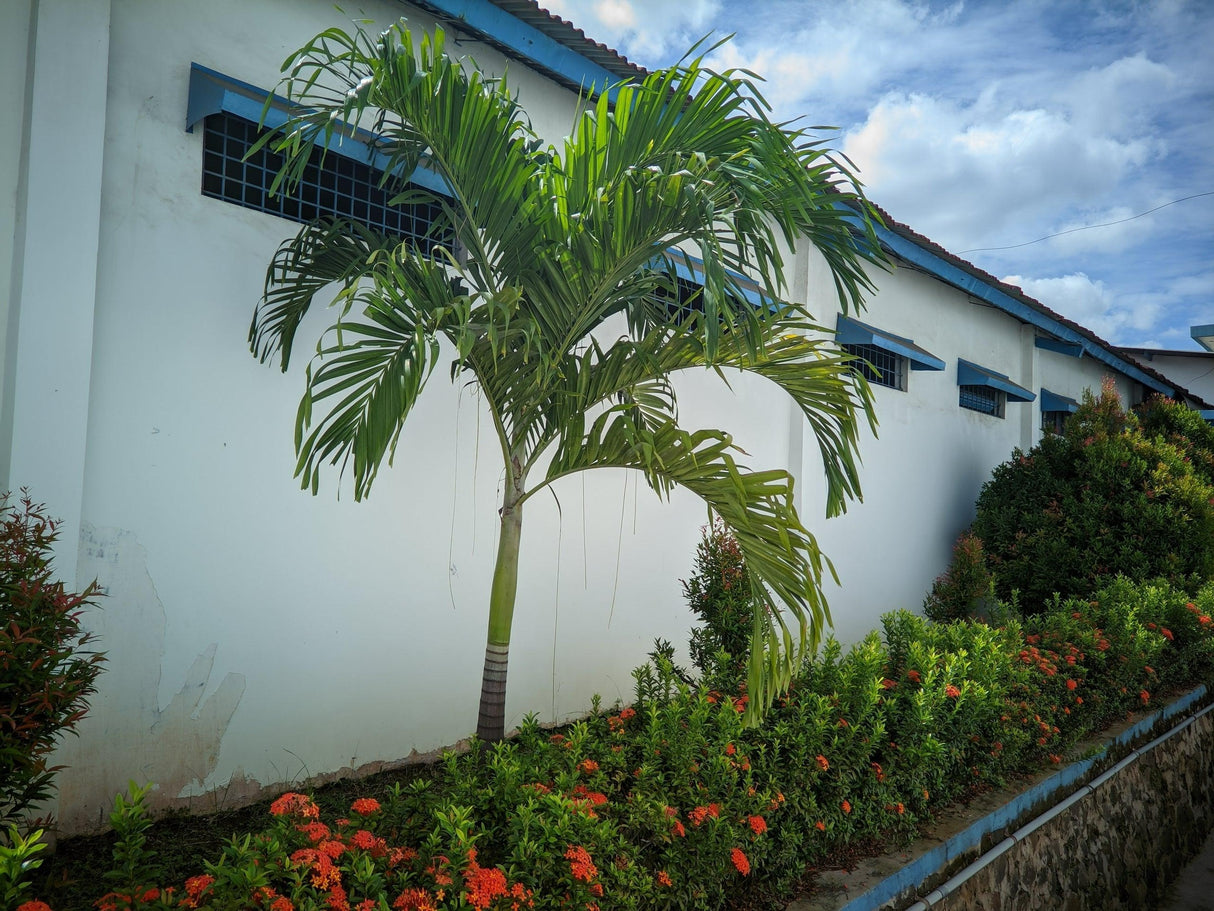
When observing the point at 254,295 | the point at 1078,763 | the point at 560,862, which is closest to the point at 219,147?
the point at 254,295

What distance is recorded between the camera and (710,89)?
2855 millimetres

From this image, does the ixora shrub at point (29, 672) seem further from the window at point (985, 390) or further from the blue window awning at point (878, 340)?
the window at point (985, 390)

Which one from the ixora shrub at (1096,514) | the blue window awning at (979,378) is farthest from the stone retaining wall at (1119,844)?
the blue window awning at (979,378)

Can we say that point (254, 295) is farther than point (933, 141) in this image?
No

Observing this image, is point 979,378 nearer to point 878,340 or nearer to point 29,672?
point 878,340

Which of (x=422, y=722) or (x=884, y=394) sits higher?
(x=884, y=394)

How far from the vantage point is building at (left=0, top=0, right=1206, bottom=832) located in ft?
10.3

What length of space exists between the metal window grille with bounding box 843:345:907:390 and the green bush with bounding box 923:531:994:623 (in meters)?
1.84

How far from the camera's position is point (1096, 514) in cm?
867

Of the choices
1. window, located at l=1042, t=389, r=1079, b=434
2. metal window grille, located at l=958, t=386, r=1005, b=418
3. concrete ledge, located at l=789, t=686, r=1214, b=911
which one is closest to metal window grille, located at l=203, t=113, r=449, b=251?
concrete ledge, located at l=789, t=686, r=1214, b=911

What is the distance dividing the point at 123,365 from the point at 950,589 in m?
7.76

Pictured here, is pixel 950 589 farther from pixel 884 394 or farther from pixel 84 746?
pixel 84 746

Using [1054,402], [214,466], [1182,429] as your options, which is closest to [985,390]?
[1054,402]

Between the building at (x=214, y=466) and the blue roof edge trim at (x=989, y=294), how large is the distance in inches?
128
